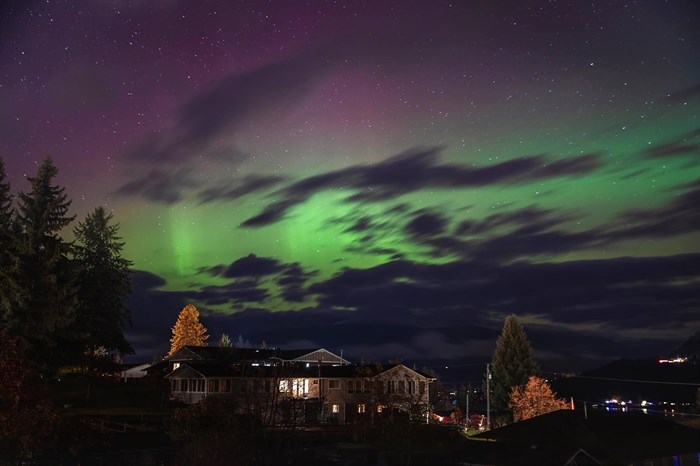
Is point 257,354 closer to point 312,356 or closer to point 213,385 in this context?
point 312,356

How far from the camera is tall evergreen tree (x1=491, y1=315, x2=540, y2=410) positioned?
286ft

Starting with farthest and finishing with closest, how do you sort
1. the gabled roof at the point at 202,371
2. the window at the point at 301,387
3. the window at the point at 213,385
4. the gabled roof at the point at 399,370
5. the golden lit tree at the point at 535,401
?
the gabled roof at the point at 399,370
the window at the point at 301,387
the gabled roof at the point at 202,371
the window at the point at 213,385
the golden lit tree at the point at 535,401

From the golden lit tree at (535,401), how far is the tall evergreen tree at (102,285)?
1933 inches

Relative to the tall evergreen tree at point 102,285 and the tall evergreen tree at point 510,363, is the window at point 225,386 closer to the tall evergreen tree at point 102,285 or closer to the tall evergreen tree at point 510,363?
the tall evergreen tree at point 102,285

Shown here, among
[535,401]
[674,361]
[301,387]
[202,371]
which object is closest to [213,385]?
[202,371]

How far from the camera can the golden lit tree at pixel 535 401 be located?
73250 millimetres

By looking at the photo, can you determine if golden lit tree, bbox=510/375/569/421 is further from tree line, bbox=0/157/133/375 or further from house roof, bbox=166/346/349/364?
tree line, bbox=0/157/133/375

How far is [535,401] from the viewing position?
7400cm

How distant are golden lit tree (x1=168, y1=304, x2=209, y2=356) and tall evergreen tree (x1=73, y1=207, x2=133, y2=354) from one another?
3716 centimetres

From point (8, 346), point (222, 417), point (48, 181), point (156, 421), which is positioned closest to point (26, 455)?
point (8, 346)

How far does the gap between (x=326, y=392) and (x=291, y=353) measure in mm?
21160

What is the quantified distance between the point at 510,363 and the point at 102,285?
55498 millimetres

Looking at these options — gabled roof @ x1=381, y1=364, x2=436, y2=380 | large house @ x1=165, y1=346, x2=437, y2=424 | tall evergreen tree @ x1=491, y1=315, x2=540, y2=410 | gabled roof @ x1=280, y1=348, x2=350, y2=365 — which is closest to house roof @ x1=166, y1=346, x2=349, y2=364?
gabled roof @ x1=280, y1=348, x2=350, y2=365

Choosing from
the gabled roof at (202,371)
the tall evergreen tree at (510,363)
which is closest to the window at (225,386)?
the gabled roof at (202,371)
